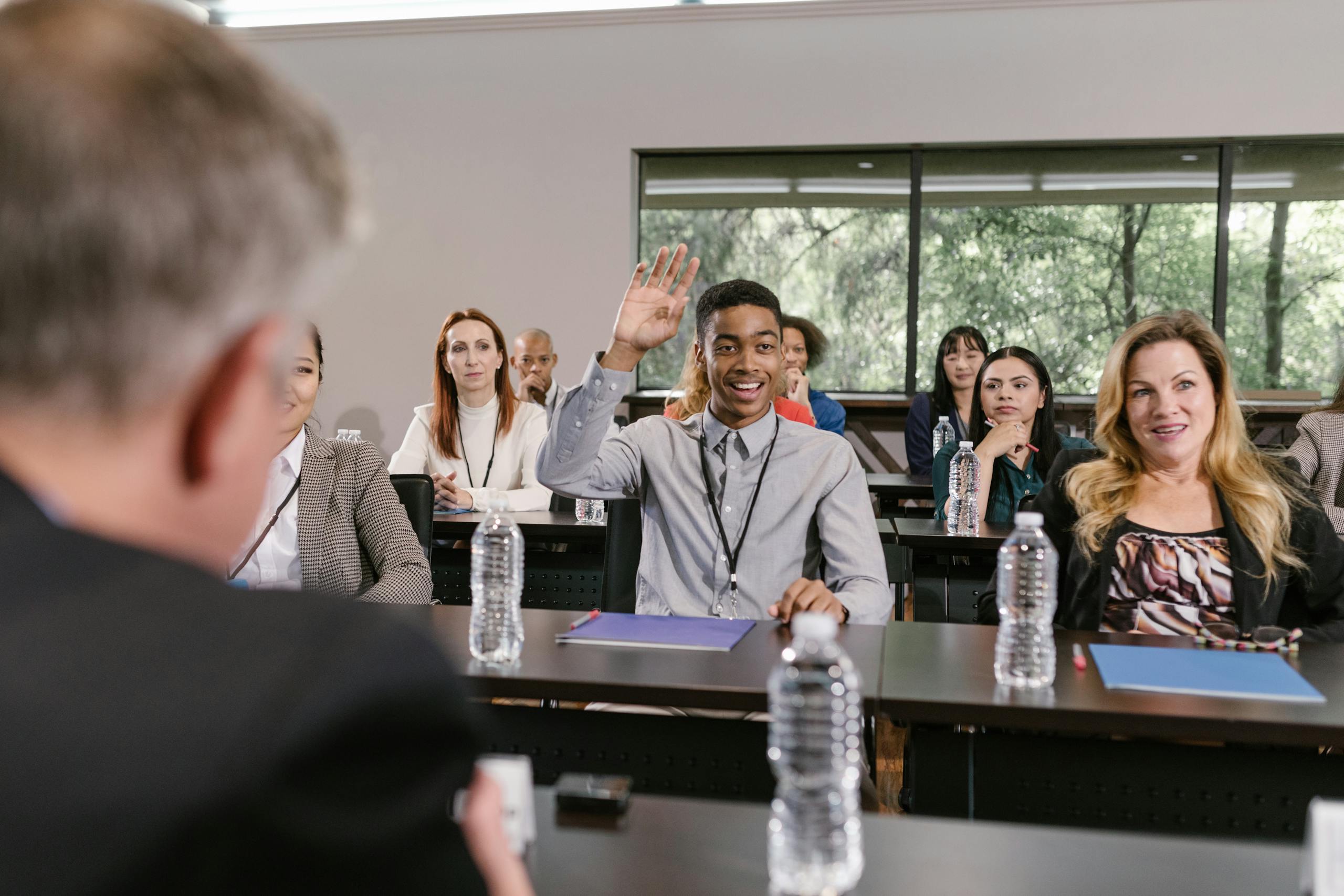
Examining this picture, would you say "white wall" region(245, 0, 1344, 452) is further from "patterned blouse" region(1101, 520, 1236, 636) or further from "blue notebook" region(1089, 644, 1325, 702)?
"blue notebook" region(1089, 644, 1325, 702)

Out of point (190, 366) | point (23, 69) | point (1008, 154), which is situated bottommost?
point (190, 366)

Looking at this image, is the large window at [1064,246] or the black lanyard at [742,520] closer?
the black lanyard at [742,520]

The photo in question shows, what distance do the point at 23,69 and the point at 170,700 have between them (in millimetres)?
260

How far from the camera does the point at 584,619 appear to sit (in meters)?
2.11

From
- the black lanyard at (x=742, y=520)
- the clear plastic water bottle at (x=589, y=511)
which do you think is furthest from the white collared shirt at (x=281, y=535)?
the clear plastic water bottle at (x=589, y=511)

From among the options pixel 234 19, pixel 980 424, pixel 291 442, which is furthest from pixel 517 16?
pixel 291 442

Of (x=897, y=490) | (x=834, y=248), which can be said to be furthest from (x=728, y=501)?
(x=834, y=248)

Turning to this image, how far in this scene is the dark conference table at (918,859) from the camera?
104 centimetres

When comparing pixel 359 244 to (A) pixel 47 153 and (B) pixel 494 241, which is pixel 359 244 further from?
(B) pixel 494 241

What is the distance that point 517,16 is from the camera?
7.04 metres

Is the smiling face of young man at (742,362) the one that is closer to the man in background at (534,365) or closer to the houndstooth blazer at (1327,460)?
the houndstooth blazer at (1327,460)

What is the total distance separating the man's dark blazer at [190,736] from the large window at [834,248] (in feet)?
21.3

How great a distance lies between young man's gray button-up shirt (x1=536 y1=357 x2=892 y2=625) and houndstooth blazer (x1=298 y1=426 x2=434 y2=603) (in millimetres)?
400

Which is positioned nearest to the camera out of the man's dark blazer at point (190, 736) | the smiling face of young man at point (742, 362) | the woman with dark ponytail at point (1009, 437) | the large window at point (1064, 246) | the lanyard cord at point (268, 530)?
the man's dark blazer at point (190, 736)
